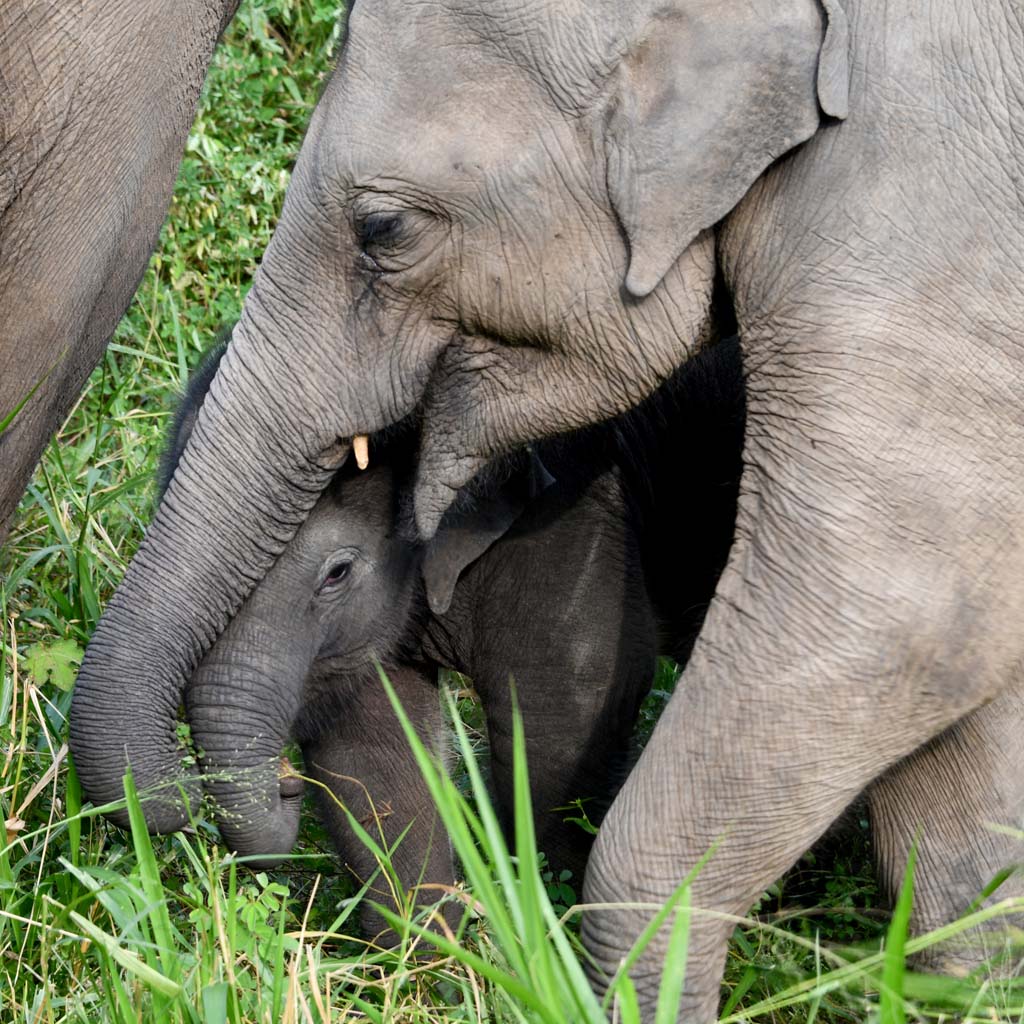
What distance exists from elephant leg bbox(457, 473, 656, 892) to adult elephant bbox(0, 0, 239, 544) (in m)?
1.01

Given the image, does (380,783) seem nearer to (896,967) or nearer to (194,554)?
(194,554)

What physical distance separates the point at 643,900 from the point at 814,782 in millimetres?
285

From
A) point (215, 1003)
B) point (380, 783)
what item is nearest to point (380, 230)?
point (215, 1003)

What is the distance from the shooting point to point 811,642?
2.60 meters

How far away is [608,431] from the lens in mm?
3779

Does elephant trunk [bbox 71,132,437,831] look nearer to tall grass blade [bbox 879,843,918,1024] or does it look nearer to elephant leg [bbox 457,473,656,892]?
elephant leg [bbox 457,473,656,892]

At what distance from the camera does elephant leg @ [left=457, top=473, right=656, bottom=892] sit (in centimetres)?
380

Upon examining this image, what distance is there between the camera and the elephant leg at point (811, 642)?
101 inches

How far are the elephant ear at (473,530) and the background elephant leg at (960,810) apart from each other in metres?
0.93

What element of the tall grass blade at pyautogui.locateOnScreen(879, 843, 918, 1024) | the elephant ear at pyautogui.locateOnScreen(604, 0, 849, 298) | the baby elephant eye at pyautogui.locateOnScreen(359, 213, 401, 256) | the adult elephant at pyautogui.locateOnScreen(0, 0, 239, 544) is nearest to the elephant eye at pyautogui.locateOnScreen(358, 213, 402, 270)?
the baby elephant eye at pyautogui.locateOnScreen(359, 213, 401, 256)

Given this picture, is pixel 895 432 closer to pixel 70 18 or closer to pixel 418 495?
pixel 418 495

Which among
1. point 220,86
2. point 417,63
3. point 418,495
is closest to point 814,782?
point 418,495

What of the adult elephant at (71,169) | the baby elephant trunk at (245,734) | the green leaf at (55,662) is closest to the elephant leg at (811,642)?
the baby elephant trunk at (245,734)

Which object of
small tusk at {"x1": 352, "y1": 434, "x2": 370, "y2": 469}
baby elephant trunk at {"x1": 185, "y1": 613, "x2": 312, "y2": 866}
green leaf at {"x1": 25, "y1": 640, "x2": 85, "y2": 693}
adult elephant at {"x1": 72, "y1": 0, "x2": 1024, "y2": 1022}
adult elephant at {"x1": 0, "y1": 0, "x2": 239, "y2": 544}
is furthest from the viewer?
green leaf at {"x1": 25, "y1": 640, "x2": 85, "y2": 693}
